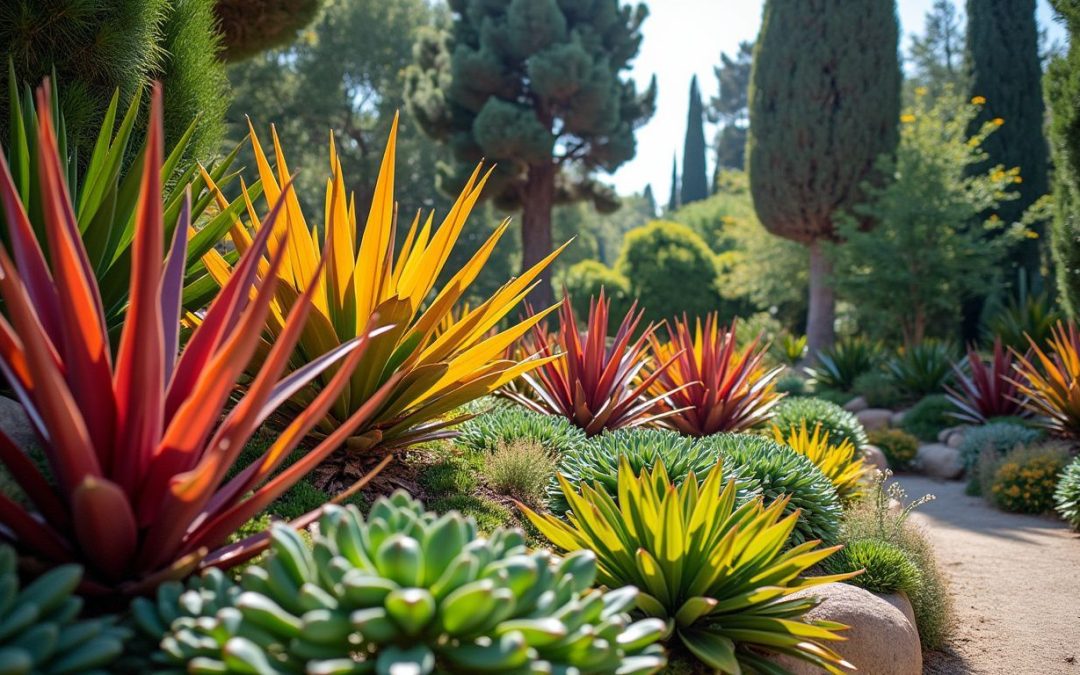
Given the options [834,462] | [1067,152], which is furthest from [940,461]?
[834,462]

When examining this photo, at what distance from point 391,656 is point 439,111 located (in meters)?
19.4

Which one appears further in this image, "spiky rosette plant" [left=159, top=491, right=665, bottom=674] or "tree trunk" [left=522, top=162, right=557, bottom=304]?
"tree trunk" [left=522, top=162, right=557, bottom=304]

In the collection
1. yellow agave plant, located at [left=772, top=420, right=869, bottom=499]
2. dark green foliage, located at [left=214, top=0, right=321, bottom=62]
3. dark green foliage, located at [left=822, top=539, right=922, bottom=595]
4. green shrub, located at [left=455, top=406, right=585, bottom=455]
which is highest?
dark green foliage, located at [left=214, top=0, right=321, bottom=62]

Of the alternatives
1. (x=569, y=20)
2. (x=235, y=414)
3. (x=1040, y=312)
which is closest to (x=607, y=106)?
(x=569, y=20)

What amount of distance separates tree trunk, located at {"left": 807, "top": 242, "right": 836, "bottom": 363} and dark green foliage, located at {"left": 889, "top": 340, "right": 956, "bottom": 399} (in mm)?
5258

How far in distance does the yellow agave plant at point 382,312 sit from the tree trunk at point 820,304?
15308mm

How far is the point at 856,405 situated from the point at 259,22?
10.2 m

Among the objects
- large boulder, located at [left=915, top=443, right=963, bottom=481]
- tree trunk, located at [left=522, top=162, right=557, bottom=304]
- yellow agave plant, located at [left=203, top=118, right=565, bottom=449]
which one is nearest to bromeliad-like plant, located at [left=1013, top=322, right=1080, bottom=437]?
large boulder, located at [left=915, top=443, right=963, bottom=481]

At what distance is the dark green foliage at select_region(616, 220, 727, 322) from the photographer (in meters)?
20.8

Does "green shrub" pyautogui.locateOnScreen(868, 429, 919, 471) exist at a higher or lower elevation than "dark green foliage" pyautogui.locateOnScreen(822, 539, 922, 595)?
lower

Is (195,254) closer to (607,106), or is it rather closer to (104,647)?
(104,647)

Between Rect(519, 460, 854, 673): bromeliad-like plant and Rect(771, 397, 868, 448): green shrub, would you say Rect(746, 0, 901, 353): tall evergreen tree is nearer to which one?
Rect(771, 397, 868, 448): green shrub

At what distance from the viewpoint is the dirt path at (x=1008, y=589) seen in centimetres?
409

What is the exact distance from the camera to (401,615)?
1596mm
